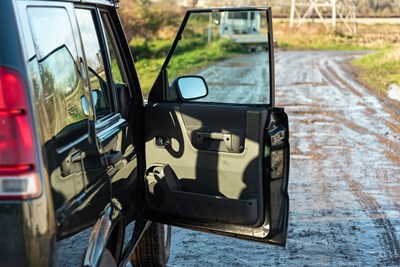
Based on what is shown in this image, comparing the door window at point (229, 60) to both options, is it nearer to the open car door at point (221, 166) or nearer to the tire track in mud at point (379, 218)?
the tire track in mud at point (379, 218)

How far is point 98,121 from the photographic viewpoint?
3.04 meters

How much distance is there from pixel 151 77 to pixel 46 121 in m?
16.4

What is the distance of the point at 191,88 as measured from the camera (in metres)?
4.07

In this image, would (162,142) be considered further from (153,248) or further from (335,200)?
(335,200)

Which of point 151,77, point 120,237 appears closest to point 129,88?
point 120,237

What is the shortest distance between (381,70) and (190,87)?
1919 centimetres

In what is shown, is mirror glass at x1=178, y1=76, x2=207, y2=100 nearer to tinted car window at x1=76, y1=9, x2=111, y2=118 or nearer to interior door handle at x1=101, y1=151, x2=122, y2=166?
tinted car window at x1=76, y1=9, x2=111, y2=118

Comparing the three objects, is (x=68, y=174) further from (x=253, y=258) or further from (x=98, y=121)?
(x=253, y=258)

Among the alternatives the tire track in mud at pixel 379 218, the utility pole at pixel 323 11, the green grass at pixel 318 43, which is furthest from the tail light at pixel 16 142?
the utility pole at pixel 323 11

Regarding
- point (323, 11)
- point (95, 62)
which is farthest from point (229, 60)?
point (323, 11)

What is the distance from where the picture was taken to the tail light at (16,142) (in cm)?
201

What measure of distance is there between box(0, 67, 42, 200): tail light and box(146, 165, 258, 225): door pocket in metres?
1.63

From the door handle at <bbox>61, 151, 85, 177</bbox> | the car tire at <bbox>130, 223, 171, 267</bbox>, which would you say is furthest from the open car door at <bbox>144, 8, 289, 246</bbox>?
the door handle at <bbox>61, 151, 85, 177</bbox>

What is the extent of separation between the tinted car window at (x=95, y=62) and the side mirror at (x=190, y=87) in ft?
2.37
